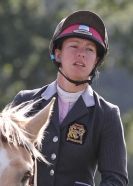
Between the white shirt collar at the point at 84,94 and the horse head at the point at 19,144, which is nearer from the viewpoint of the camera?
the horse head at the point at 19,144

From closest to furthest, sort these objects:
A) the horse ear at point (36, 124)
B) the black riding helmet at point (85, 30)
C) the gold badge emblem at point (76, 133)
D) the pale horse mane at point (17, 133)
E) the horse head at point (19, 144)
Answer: the horse head at point (19, 144) < the pale horse mane at point (17, 133) < the horse ear at point (36, 124) < the gold badge emblem at point (76, 133) < the black riding helmet at point (85, 30)

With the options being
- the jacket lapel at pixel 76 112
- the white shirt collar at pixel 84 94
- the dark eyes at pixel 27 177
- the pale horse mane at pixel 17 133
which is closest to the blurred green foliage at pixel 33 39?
the white shirt collar at pixel 84 94

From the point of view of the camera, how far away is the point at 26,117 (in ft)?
14.4

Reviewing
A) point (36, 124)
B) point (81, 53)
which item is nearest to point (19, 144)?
point (36, 124)

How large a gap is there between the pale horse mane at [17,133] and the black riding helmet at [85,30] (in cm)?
67

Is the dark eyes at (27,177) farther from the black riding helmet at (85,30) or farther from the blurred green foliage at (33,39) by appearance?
the blurred green foliage at (33,39)

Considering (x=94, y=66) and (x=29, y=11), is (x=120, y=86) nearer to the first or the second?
(x=29, y=11)

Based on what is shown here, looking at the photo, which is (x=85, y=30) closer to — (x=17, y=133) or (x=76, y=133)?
(x=76, y=133)

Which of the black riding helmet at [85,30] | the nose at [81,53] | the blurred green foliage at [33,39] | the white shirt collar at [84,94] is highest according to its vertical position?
the blurred green foliage at [33,39]

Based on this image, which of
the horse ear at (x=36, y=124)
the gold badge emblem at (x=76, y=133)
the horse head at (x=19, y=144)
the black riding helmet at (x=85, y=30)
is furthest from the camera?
the black riding helmet at (x=85, y=30)

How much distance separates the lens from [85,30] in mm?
4676

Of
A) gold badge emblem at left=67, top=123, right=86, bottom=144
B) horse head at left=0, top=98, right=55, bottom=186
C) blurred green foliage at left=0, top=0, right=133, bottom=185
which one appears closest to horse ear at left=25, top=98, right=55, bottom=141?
horse head at left=0, top=98, right=55, bottom=186

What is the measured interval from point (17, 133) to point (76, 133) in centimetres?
63

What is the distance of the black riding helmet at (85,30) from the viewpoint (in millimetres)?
4672
